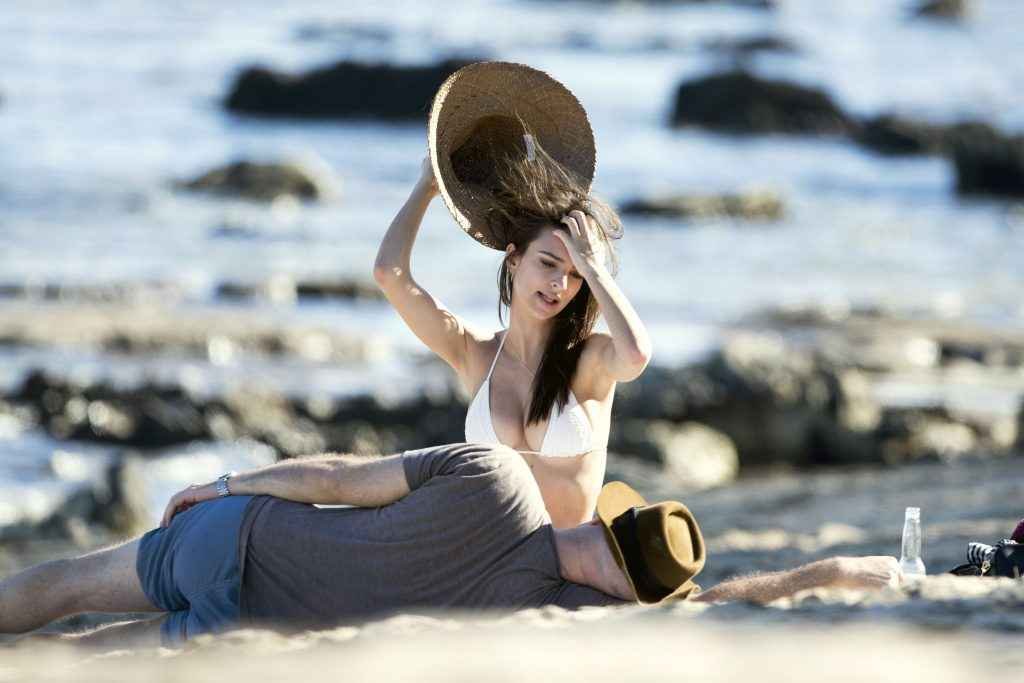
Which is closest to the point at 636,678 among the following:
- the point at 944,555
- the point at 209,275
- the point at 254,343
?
the point at 944,555

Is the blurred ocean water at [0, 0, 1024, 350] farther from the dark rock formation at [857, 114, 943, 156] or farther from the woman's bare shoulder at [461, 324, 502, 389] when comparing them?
the woman's bare shoulder at [461, 324, 502, 389]

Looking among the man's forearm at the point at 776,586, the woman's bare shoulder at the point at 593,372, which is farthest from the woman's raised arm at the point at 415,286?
the man's forearm at the point at 776,586

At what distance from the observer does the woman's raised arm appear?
546 centimetres

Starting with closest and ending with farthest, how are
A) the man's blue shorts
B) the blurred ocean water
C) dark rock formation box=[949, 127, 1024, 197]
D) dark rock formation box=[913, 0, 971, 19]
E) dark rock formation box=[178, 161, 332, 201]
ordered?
the man's blue shorts, the blurred ocean water, dark rock formation box=[178, 161, 332, 201], dark rock formation box=[949, 127, 1024, 197], dark rock formation box=[913, 0, 971, 19]

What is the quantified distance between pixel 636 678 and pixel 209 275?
1680cm

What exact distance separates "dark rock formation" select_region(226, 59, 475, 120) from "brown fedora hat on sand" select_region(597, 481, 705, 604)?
3822 cm

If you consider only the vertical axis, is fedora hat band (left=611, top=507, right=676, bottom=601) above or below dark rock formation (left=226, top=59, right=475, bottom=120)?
below

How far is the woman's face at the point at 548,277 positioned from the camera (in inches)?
210

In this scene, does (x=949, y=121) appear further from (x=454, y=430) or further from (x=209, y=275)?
(x=454, y=430)

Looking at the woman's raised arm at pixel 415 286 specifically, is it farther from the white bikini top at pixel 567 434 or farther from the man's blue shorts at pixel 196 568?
the man's blue shorts at pixel 196 568

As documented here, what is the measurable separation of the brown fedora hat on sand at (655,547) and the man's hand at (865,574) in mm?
365

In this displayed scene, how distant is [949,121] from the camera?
40625 mm

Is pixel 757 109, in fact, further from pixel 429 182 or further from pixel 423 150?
pixel 429 182

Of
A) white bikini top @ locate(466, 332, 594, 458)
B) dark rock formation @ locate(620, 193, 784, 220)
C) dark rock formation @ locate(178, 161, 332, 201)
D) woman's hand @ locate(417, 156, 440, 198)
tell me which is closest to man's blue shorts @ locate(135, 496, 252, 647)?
white bikini top @ locate(466, 332, 594, 458)
